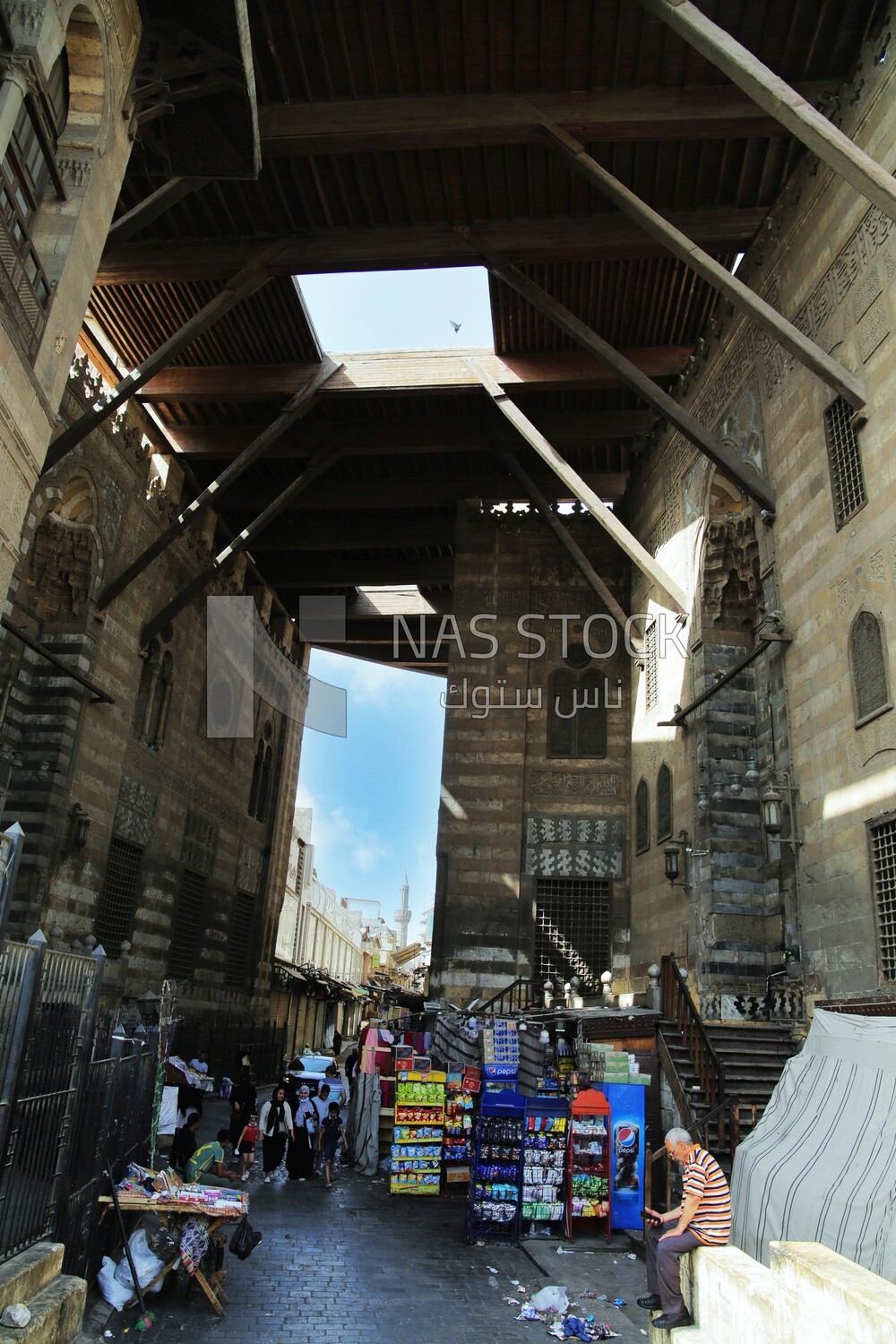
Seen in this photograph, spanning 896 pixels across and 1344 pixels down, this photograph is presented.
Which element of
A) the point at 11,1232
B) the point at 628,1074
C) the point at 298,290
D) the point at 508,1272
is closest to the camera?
the point at 11,1232

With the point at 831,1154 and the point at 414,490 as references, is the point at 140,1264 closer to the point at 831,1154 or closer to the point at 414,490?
the point at 831,1154

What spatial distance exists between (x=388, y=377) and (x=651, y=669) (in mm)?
6665

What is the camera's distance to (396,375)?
16.3 m

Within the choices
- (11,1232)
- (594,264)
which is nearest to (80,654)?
A: (594,264)

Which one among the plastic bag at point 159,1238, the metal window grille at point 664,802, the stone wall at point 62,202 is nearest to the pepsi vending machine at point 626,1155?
the plastic bag at point 159,1238

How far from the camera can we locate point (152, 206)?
11.1 metres

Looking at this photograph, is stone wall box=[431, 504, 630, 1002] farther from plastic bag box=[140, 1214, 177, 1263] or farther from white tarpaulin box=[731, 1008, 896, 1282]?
white tarpaulin box=[731, 1008, 896, 1282]

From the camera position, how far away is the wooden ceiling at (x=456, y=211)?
10.8 m

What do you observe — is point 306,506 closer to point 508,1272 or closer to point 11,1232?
point 508,1272

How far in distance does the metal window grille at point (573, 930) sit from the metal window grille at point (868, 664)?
27.1 feet

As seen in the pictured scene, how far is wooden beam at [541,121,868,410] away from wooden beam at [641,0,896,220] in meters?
1.44

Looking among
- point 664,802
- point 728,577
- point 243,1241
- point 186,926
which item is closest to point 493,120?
point 728,577

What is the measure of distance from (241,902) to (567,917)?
846 centimetres

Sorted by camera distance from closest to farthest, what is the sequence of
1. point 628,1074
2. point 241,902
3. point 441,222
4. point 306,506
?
point 628,1074 < point 441,222 < point 306,506 < point 241,902
